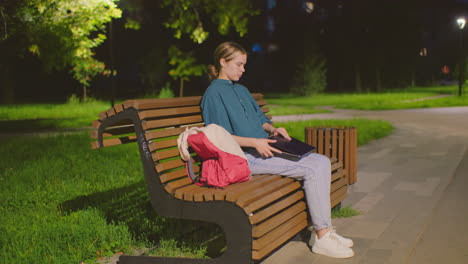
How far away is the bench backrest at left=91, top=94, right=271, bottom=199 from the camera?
3639 mm

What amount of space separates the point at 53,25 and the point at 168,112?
8.04m

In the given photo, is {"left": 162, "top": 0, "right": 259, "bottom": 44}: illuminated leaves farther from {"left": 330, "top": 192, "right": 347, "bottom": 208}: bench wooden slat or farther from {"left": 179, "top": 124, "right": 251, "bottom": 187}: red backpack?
{"left": 179, "top": 124, "right": 251, "bottom": 187}: red backpack

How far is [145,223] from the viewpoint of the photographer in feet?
15.4

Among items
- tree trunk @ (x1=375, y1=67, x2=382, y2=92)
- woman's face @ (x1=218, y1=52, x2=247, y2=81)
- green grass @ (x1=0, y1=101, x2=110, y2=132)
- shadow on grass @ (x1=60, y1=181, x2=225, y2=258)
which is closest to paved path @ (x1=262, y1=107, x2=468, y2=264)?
shadow on grass @ (x1=60, y1=181, x2=225, y2=258)

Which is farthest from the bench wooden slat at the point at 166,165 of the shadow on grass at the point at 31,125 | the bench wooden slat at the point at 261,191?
the shadow on grass at the point at 31,125

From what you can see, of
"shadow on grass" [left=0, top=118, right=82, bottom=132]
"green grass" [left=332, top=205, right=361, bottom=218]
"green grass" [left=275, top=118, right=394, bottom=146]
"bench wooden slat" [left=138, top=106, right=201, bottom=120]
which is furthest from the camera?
"shadow on grass" [left=0, top=118, right=82, bottom=132]

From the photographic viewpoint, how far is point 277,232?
347 centimetres

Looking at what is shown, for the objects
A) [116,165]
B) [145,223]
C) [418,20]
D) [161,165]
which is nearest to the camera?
[161,165]

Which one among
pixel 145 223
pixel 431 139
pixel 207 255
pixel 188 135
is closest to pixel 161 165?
pixel 188 135

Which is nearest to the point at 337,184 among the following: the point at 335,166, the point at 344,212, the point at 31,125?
the point at 335,166

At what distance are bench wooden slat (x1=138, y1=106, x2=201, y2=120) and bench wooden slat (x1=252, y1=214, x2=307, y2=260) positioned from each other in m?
1.24

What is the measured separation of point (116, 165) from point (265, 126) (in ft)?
12.6

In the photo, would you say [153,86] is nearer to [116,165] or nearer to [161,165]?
[116,165]

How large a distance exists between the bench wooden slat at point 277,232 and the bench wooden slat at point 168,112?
3.89 ft
